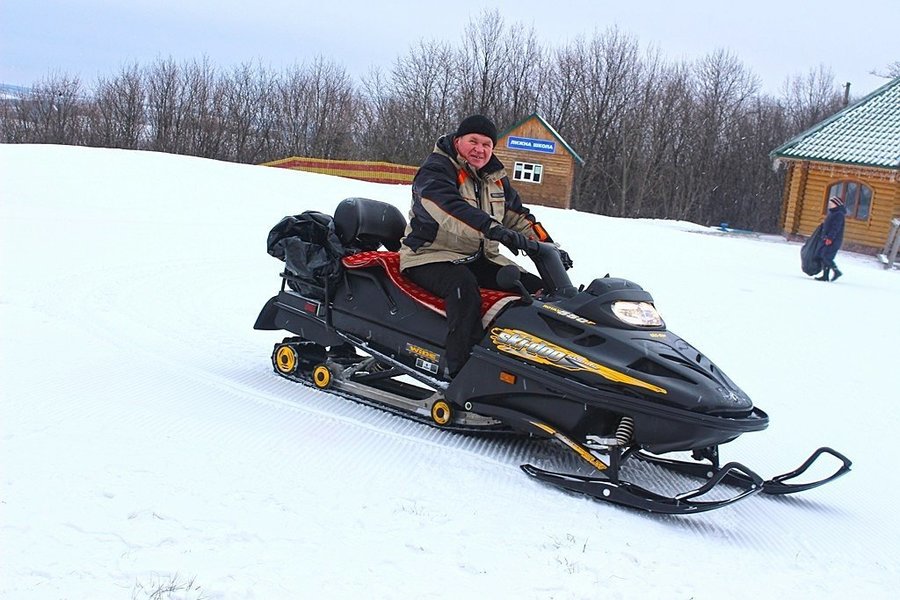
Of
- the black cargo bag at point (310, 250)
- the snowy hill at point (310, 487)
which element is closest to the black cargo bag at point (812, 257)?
the snowy hill at point (310, 487)

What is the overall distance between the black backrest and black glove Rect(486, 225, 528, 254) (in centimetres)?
119

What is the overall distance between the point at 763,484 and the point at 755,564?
2.47ft

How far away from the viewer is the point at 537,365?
4.07m

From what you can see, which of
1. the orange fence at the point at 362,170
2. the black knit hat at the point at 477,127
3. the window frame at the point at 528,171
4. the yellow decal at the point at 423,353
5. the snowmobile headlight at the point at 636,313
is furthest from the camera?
the window frame at the point at 528,171

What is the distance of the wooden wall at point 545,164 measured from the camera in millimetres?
31125

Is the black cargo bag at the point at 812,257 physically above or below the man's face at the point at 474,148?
below

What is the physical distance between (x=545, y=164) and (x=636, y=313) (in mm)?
27945

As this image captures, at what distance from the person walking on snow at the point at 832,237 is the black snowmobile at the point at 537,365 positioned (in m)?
9.76

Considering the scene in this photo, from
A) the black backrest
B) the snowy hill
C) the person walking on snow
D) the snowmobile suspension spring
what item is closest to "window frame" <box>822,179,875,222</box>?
the person walking on snow

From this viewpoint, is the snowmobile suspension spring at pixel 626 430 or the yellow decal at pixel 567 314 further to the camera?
the yellow decal at pixel 567 314

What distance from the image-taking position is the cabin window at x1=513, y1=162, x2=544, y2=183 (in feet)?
104

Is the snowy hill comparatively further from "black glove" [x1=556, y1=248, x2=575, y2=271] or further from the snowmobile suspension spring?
"black glove" [x1=556, y1=248, x2=575, y2=271]

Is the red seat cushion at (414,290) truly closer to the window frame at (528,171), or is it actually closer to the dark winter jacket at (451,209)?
the dark winter jacket at (451,209)

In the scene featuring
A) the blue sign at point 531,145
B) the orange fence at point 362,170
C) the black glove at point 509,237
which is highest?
the blue sign at point 531,145
